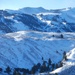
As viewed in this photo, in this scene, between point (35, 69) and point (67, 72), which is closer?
point (67, 72)

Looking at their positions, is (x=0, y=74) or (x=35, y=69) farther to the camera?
(x=35, y=69)

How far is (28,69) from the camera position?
19612 cm

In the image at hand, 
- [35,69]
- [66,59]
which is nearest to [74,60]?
[66,59]

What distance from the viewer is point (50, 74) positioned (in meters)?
148

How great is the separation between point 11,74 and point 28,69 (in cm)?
2076

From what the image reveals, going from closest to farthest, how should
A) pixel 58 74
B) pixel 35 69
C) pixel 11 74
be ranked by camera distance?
pixel 58 74
pixel 11 74
pixel 35 69

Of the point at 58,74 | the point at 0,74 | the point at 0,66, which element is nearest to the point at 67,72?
the point at 58,74

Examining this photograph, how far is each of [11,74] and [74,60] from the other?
1522 inches

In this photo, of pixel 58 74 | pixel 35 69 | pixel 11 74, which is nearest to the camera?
pixel 58 74

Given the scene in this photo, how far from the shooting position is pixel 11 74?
178m

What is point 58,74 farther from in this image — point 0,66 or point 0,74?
point 0,66

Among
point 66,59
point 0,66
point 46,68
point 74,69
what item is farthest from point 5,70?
point 74,69

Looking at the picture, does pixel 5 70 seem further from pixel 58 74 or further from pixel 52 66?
pixel 58 74

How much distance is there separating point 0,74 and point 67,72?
45577 millimetres
